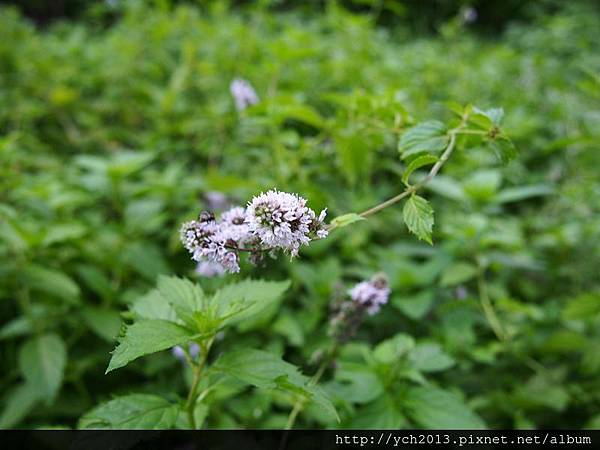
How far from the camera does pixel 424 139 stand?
1.27 meters

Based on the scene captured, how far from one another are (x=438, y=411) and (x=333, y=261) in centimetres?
82

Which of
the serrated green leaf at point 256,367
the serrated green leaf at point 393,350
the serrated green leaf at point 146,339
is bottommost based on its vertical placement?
the serrated green leaf at point 393,350

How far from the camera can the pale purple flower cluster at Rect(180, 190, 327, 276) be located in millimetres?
963

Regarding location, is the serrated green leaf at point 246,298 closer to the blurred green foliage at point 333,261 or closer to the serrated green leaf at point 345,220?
the blurred green foliage at point 333,261

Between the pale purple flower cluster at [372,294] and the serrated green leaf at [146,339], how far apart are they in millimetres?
593

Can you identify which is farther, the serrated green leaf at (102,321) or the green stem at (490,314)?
the green stem at (490,314)

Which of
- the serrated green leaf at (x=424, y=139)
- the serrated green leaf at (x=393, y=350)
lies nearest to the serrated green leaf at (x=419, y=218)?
the serrated green leaf at (x=424, y=139)

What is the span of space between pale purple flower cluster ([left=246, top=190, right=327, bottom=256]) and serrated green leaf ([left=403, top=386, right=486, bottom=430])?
0.76m

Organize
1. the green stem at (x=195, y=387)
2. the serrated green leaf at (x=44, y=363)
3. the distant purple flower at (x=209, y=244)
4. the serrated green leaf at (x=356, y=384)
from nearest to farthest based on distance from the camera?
1. the distant purple flower at (x=209, y=244)
2. the green stem at (x=195, y=387)
3. the serrated green leaf at (x=356, y=384)
4. the serrated green leaf at (x=44, y=363)

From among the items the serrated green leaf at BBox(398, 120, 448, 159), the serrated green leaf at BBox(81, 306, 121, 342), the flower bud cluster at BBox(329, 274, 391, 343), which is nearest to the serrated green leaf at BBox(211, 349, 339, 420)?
the flower bud cluster at BBox(329, 274, 391, 343)

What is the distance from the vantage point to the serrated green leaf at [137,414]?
3.57 feet

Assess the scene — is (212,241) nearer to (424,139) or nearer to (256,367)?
(256,367)

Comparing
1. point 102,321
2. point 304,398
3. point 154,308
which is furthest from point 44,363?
point 304,398

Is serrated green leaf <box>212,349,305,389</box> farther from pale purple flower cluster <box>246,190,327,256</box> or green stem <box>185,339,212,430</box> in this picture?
pale purple flower cluster <box>246,190,327,256</box>
